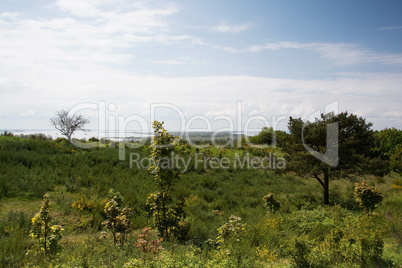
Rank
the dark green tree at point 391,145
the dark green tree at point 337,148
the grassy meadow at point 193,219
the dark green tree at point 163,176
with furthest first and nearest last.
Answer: the dark green tree at point 391,145 < the dark green tree at point 337,148 < the dark green tree at point 163,176 < the grassy meadow at point 193,219

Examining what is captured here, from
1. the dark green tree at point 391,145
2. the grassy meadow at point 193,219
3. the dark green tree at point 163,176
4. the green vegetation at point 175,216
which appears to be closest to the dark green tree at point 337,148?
the green vegetation at point 175,216

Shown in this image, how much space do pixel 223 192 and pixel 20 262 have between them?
30.5ft

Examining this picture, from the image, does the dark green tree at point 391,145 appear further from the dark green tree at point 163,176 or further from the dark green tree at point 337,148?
the dark green tree at point 163,176

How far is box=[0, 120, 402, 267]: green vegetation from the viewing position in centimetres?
489

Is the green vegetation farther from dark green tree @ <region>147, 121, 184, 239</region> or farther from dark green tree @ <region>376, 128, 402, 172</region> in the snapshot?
dark green tree @ <region>376, 128, 402, 172</region>

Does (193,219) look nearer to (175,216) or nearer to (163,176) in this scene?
(175,216)

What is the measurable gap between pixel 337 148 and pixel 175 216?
875cm

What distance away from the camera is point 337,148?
1153cm

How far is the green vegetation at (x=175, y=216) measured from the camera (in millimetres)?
4895

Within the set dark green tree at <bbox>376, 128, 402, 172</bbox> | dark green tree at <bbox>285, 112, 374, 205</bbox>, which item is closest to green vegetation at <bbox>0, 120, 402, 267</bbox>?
dark green tree at <bbox>285, 112, 374, 205</bbox>

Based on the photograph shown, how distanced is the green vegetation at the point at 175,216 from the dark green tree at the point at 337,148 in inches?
16.8

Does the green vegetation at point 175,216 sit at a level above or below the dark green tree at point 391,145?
below

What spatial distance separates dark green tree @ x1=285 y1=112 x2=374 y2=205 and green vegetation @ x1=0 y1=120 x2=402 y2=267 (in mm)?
428

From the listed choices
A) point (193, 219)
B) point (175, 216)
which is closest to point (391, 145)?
point (193, 219)
